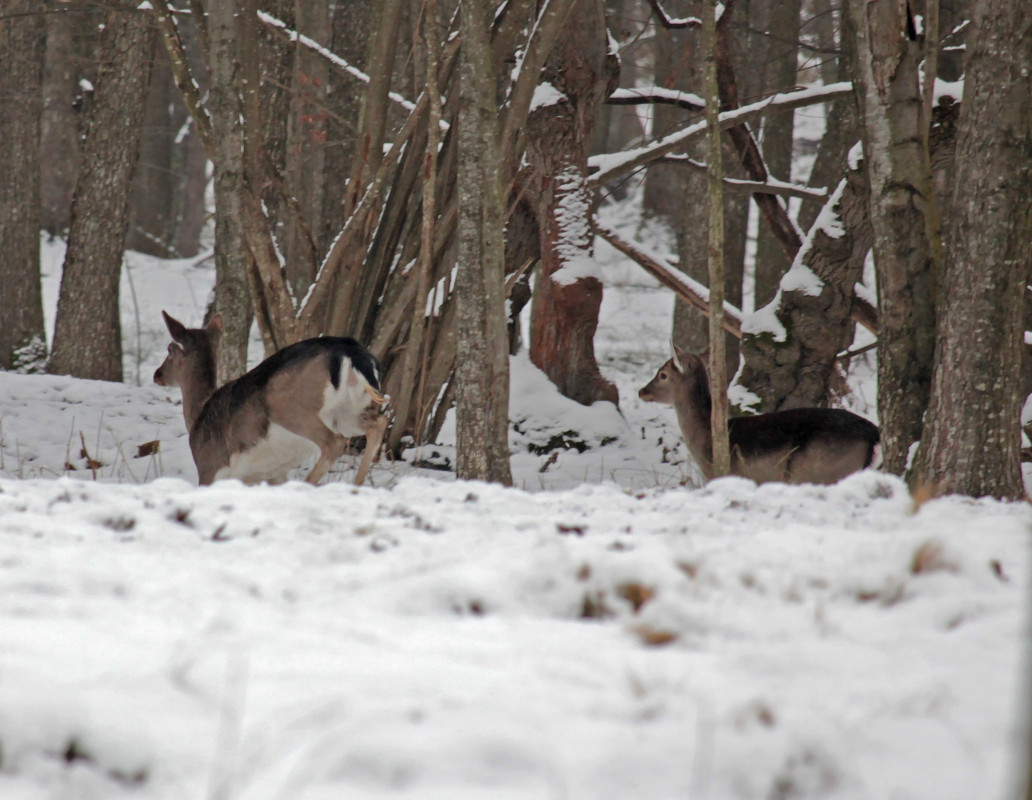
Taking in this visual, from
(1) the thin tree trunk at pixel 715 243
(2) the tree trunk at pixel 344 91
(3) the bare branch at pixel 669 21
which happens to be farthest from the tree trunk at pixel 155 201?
(1) the thin tree trunk at pixel 715 243

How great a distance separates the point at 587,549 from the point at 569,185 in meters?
6.32

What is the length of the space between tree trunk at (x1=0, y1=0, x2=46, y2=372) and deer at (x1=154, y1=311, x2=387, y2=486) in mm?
5412

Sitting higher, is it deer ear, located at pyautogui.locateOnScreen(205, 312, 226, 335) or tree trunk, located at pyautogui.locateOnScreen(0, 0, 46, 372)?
tree trunk, located at pyautogui.locateOnScreen(0, 0, 46, 372)

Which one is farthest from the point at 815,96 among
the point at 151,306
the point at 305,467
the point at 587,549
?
the point at 151,306

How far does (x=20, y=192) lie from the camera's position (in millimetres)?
11555

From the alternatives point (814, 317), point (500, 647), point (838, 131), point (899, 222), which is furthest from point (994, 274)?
point (838, 131)

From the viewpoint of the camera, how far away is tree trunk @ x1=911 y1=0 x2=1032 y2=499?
480 cm

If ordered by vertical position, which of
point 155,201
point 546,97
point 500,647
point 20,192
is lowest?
point 500,647

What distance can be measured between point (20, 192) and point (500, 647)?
11.0 metres

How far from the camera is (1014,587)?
8.14 feet

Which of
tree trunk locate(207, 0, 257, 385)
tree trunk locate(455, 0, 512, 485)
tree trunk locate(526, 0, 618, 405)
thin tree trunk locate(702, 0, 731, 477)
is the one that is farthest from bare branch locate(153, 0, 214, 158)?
thin tree trunk locate(702, 0, 731, 477)

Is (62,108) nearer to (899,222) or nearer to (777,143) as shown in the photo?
(777,143)

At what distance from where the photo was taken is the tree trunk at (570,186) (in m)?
8.61

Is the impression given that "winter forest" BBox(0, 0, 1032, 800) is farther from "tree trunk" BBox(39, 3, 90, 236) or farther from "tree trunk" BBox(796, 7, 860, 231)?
"tree trunk" BBox(39, 3, 90, 236)
